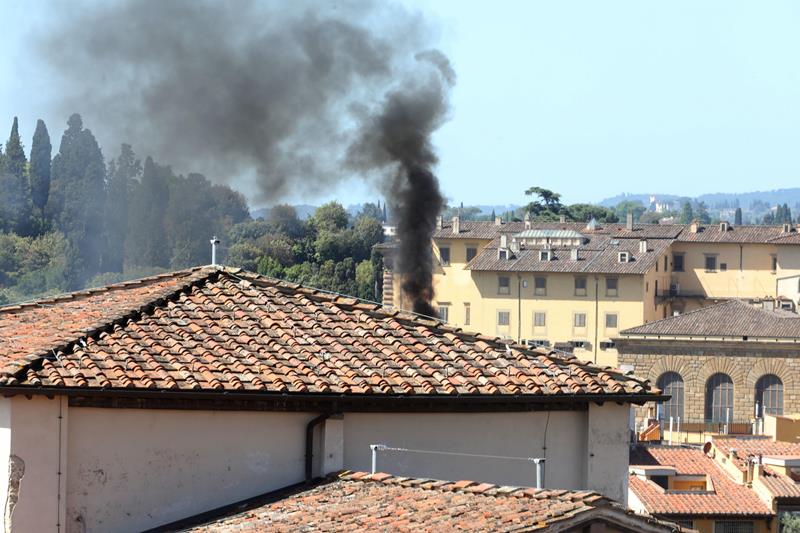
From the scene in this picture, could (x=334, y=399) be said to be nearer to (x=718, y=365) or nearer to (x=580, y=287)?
(x=718, y=365)

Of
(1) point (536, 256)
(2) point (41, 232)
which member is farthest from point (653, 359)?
(2) point (41, 232)

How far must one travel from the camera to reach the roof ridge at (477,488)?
43.3 feet

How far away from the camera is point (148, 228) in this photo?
376 ft

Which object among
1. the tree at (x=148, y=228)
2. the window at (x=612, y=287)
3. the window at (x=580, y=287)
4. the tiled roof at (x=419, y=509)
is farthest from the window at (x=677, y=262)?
the tiled roof at (x=419, y=509)

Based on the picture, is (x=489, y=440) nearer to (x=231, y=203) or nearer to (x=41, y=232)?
(x=231, y=203)

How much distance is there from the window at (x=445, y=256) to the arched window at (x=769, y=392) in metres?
30.1

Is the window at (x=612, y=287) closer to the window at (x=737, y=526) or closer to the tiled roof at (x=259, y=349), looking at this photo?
the window at (x=737, y=526)

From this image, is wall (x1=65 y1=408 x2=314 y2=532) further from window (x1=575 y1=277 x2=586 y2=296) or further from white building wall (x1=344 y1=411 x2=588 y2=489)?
window (x1=575 y1=277 x2=586 y2=296)

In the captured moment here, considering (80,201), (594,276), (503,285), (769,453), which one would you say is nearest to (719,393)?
(594,276)

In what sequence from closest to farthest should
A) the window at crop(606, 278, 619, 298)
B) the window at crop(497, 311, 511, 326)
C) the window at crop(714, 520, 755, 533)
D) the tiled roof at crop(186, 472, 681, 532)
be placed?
the tiled roof at crop(186, 472, 681, 532)
the window at crop(714, 520, 755, 533)
the window at crop(606, 278, 619, 298)
the window at crop(497, 311, 511, 326)

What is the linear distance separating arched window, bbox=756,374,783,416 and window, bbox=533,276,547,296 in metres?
20.9

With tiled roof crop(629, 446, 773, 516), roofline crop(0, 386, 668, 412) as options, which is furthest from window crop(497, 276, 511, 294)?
roofline crop(0, 386, 668, 412)

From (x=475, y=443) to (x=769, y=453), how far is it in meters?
29.3

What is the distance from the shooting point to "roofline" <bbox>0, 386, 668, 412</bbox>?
14.3m
